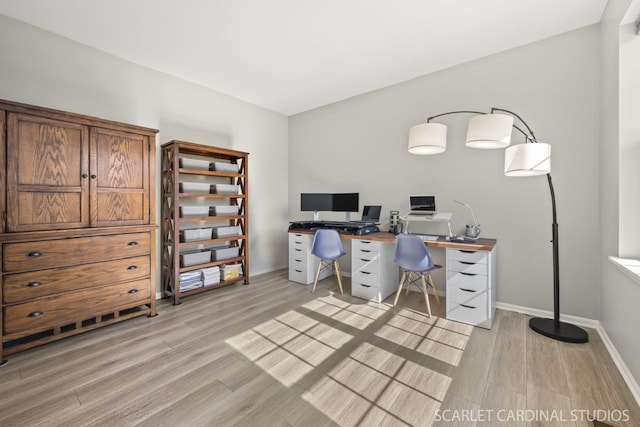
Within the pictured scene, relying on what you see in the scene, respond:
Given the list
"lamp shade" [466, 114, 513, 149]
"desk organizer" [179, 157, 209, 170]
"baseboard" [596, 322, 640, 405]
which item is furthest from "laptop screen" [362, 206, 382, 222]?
"baseboard" [596, 322, 640, 405]

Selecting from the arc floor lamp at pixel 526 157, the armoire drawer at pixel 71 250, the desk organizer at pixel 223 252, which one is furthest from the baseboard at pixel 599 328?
the armoire drawer at pixel 71 250

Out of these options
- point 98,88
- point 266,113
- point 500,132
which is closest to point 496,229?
point 500,132

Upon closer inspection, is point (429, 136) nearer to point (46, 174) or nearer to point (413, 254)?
point (413, 254)

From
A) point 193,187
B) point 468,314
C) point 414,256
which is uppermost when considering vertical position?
point 193,187

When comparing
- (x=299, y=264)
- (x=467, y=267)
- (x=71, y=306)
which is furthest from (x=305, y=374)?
(x=299, y=264)

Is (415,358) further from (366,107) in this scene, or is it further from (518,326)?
(366,107)

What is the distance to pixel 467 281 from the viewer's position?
106 inches

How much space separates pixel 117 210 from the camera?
106 inches

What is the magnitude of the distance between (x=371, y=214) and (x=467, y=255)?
1.48 meters

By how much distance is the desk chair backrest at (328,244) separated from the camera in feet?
11.8

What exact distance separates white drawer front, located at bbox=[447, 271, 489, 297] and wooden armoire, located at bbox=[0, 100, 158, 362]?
3135 millimetres

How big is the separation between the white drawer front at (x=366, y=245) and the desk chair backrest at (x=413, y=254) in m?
0.34

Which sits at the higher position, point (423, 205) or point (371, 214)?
point (423, 205)

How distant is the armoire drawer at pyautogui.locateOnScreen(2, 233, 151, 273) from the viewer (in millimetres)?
2121
